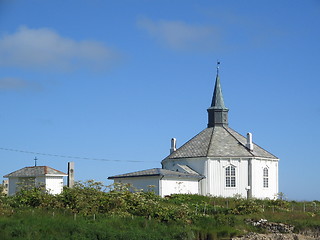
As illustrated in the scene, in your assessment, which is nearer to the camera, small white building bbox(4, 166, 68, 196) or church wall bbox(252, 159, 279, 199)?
small white building bbox(4, 166, 68, 196)

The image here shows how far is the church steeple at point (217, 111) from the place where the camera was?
54250mm

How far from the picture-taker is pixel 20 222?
2795 centimetres

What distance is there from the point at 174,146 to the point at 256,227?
783 inches

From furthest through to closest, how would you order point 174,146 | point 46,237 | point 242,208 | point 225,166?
point 174,146 → point 225,166 → point 242,208 → point 46,237

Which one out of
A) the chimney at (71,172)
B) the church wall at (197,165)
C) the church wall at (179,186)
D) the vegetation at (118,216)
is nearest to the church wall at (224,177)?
the church wall at (197,165)

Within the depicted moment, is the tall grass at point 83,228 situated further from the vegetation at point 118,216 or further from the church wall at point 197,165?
the church wall at point 197,165

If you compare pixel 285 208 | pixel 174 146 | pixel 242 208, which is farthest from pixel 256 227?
pixel 174 146

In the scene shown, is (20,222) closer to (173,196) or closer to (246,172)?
(173,196)

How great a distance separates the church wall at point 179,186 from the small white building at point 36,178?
782 centimetres

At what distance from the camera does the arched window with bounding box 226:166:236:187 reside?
1918 inches

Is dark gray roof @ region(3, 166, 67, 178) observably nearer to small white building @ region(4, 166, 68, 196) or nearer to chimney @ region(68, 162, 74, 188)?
small white building @ region(4, 166, 68, 196)

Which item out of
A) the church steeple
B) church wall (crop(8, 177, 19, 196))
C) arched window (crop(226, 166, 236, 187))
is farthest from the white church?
church wall (crop(8, 177, 19, 196))

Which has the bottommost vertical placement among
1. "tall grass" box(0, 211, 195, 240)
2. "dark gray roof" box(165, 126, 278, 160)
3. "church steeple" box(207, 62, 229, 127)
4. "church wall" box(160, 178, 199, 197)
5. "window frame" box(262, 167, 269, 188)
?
"tall grass" box(0, 211, 195, 240)

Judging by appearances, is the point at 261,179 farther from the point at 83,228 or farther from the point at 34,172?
the point at 83,228
